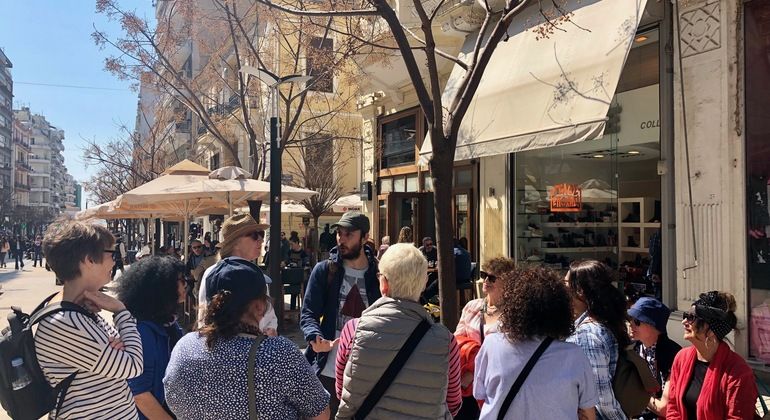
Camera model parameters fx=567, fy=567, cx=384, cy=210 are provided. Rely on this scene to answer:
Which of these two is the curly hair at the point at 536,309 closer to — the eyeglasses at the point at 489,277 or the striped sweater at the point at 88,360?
the eyeglasses at the point at 489,277

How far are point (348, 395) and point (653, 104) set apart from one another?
703cm

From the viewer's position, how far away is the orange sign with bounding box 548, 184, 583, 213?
986 cm

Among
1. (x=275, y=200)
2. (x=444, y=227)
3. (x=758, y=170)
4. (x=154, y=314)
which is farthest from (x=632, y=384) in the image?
(x=275, y=200)

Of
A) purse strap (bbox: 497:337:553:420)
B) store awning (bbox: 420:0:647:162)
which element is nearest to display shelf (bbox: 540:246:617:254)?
store awning (bbox: 420:0:647:162)

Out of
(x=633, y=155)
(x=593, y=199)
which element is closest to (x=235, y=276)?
(x=633, y=155)

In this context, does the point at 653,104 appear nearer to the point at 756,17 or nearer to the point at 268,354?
the point at 756,17

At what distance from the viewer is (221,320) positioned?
7.23 ft

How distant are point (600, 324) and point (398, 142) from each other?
12.0m

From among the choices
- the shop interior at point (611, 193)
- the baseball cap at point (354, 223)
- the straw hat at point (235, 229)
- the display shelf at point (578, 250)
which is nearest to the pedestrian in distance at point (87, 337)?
the straw hat at point (235, 229)

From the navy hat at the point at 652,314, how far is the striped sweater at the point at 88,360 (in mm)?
2730

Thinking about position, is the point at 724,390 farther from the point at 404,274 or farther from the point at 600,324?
the point at 404,274

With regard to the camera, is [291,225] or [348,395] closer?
[348,395]

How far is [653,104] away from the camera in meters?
7.93

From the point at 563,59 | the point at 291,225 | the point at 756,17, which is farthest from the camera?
the point at 291,225
